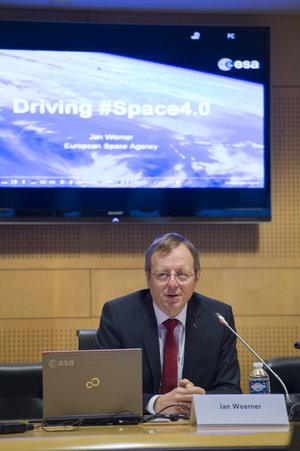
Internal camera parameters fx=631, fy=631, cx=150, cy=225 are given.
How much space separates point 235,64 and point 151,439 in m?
3.40

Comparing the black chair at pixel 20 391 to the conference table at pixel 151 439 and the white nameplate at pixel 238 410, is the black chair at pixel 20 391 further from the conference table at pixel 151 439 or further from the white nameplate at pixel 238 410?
the white nameplate at pixel 238 410

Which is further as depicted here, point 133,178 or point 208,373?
point 133,178

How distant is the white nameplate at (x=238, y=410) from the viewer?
2.06 meters

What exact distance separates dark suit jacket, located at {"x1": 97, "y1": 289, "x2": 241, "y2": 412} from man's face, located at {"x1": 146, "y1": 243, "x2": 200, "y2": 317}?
9 centimetres

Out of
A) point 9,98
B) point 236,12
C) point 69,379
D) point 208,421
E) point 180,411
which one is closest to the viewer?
point 208,421

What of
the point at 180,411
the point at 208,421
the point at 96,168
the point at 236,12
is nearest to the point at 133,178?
the point at 96,168

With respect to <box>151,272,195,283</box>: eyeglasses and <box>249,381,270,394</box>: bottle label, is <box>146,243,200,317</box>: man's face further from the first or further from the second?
<box>249,381,270,394</box>: bottle label

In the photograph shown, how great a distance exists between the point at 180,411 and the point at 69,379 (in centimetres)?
52

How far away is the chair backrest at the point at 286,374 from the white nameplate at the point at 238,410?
149 cm

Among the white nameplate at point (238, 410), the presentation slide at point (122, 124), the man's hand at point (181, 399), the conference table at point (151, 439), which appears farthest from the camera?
the presentation slide at point (122, 124)

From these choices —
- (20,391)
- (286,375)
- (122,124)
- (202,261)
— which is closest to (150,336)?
(20,391)

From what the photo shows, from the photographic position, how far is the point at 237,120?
464cm

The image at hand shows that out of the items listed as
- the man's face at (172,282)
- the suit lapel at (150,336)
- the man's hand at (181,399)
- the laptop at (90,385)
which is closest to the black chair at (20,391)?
the suit lapel at (150,336)

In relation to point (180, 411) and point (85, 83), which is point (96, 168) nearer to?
point (85, 83)
